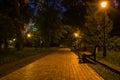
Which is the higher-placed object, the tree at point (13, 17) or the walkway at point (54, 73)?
the tree at point (13, 17)

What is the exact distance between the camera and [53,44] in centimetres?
9538

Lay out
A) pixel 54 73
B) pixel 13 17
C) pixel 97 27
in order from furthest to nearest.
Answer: pixel 13 17 < pixel 97 27 < pixel 54 73

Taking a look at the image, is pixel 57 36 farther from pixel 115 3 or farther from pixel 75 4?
pixel 115 3

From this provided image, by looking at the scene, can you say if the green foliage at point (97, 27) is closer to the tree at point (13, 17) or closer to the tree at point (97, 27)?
the tree at point (97, 27)

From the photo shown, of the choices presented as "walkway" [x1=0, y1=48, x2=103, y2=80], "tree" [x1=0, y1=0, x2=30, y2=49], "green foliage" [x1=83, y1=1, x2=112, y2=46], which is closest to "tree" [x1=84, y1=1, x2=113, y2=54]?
"green foliage" [x1=83, y1=1, x2=112, y2=46]

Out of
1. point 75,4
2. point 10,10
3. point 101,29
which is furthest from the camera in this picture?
point 75,4

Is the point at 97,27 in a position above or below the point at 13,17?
below

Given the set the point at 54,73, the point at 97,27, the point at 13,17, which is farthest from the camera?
the point at 13,17

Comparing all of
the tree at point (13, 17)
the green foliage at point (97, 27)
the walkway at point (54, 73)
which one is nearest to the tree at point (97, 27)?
the green foliage at point (97, 27)

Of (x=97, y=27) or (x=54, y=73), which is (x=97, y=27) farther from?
(x=54, y=73)

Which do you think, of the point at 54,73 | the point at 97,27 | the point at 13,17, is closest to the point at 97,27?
the point at 97,27

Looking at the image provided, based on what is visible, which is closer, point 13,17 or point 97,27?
point 97,27

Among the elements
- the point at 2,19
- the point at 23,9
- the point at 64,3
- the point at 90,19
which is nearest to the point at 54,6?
the point at 64,3

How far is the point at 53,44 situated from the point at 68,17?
2910 cm
